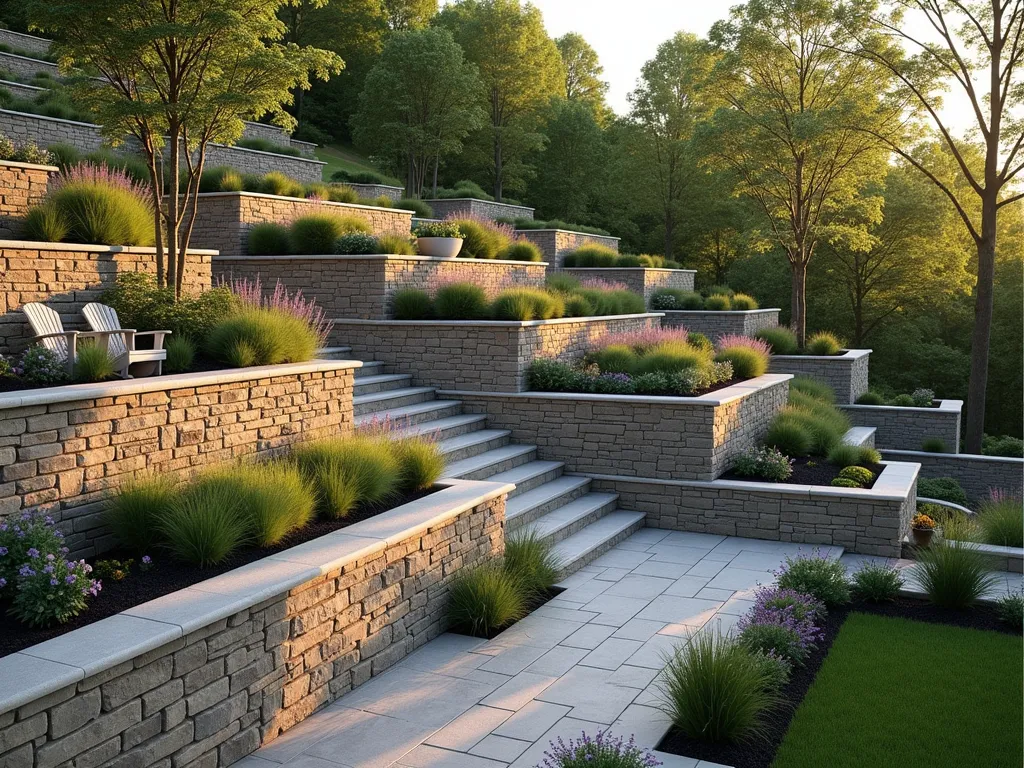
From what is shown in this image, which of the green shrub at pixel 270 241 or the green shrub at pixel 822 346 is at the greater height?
the green shrub at pixel 270 241

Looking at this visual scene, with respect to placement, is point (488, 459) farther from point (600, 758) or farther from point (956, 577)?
point (600, 758)

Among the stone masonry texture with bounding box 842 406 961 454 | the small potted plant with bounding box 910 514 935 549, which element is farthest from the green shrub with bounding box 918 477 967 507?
the small potted plant with bounding box 910 514 935 549

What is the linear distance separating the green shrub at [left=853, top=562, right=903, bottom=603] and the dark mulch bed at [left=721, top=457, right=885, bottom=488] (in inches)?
79.0

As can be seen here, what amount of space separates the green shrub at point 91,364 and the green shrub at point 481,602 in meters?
2.66

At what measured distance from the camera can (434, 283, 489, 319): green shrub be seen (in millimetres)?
9953

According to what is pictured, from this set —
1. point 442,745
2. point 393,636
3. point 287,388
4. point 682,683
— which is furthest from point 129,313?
point 682,683

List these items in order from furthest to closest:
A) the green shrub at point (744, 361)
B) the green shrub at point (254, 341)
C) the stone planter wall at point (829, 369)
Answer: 1. the stone planter wall at point (829, 369)
2. the green shrub at point (744, 361)
3. the green shrub at point (254, 341)

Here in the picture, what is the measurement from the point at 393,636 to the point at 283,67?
16.4ft

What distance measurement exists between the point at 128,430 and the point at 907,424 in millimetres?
14095

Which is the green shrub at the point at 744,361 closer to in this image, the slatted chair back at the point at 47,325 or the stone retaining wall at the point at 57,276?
the stone retaining wall at the point at 57,276

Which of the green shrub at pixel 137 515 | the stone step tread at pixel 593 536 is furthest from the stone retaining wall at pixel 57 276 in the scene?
the stone step tread at pixel 593 536

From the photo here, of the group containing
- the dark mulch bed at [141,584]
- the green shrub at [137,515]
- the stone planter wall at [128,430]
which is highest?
the stone planter wall at [128,430]

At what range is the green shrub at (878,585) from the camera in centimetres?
634

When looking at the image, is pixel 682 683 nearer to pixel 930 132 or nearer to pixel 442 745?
pixel 442 745
